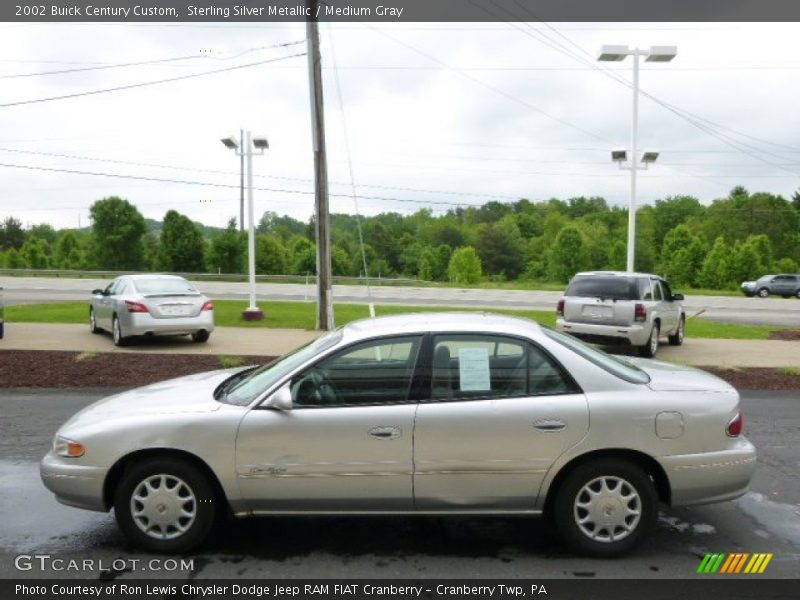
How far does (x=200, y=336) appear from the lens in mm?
14352

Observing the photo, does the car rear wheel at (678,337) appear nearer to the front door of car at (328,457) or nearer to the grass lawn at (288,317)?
the grass lawn at (288,317)

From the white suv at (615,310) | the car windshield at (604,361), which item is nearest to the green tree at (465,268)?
the white suv at (615,310)

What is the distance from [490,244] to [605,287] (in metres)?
80.6

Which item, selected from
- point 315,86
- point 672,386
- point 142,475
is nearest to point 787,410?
point 672,386

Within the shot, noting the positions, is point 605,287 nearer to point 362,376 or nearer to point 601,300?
point 601,300

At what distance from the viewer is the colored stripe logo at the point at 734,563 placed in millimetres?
4043

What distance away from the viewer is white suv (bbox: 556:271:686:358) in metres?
12.8

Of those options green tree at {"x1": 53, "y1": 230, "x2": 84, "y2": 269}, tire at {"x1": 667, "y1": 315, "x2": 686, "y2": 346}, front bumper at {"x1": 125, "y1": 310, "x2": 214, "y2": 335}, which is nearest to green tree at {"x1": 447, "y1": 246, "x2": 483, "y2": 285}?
green tree at {"x1": 53, "y1": 230, "x2": 84, "y2": 269}

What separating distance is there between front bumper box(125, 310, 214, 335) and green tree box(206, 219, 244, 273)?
48.6 metres

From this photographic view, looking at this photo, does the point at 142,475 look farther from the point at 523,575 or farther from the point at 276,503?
the point at 523,575

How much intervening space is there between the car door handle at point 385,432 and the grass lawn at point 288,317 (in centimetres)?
1177

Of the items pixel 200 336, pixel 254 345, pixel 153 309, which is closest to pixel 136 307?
pixel 153 309

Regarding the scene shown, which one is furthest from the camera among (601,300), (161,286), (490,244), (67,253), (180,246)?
(490,244)

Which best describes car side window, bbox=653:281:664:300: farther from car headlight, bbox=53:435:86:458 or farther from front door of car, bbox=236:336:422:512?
car headlight, bbox=53:435:86:458
